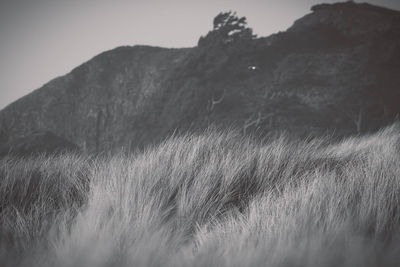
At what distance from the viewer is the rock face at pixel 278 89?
8281mm

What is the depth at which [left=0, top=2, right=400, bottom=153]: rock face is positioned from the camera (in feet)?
27.2

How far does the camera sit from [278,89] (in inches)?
358

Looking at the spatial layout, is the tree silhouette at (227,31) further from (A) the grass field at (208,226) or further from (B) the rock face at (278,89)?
(A) the grass field at (208,226)

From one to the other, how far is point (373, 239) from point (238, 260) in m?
0.55

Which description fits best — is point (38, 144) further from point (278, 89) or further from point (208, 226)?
point (208, 226)

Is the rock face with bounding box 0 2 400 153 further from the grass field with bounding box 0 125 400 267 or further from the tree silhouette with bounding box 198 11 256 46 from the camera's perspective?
the grass field with bounding box 0 125 400 267

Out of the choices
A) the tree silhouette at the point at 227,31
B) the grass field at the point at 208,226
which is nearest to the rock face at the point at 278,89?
the tree silhouette at the point at 227,31

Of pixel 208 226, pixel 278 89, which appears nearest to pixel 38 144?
pixel 278 89

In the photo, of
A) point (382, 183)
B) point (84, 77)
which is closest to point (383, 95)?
point (382, 183)

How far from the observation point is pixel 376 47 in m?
8.71

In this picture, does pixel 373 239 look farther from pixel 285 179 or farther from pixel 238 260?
pixel 285 179

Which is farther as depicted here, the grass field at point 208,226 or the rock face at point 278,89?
the rock face at point 278,89

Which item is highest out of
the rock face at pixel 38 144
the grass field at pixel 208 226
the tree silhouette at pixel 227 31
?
the tree silhouette at pixel 227 31

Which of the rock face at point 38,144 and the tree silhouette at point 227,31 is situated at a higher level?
the tree silhouette at point 227,31
